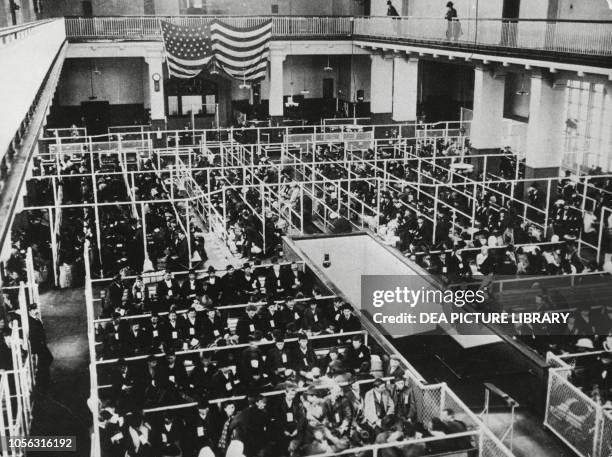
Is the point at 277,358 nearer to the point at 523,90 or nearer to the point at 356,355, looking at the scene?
the point at 356,355

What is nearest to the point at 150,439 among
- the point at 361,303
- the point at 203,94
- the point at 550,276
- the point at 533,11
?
the point at 550,276

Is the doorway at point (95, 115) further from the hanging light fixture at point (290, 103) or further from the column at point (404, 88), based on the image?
the column at point (404, 88)

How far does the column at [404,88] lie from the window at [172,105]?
36.3ft

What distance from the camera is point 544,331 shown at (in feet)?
41.7

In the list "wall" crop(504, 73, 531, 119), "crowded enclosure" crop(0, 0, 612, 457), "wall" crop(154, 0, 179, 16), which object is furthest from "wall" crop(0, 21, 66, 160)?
"wall" crop(154, 0, 179, 16)

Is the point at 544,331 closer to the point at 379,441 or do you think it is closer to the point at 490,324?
the point at 490,324

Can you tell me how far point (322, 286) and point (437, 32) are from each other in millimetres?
18962

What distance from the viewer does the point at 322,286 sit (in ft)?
45.1

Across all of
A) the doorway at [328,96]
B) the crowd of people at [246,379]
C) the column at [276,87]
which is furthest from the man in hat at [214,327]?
the doorway at [328,96]

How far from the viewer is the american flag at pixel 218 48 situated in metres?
26.4

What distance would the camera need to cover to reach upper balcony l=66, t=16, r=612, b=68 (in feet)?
65.4

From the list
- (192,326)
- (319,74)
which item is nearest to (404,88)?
(319,74)

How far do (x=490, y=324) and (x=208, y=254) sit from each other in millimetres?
7773

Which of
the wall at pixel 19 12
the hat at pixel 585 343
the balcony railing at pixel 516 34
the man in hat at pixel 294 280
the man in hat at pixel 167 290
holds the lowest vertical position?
the hat at pixel 585 343
